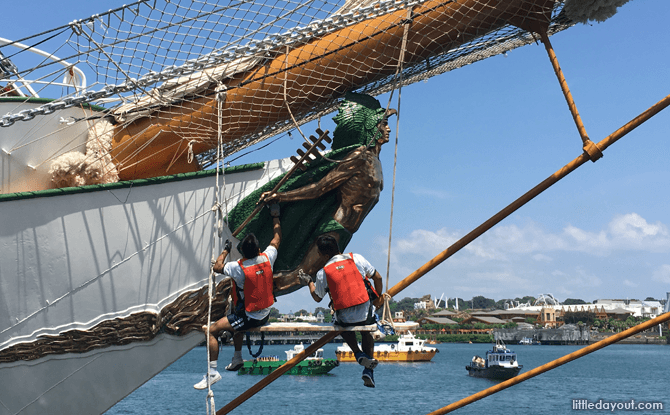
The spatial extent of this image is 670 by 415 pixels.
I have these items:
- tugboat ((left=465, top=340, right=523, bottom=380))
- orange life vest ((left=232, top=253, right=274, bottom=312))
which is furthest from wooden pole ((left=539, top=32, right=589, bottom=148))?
tugboat ((left=465, top=340, right=523, bottom=380))

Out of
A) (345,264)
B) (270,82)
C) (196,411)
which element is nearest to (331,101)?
(270,82)

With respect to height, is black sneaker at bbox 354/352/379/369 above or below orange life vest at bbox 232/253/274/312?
below

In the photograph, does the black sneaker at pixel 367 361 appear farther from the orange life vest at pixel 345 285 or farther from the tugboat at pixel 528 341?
the tugboat at pixel 528 341

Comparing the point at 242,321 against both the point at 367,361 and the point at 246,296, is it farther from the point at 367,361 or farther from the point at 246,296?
the point at 367,361

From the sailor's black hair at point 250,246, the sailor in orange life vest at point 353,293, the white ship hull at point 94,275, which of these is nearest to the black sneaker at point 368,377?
the sailor in orange life vest at point 353,293

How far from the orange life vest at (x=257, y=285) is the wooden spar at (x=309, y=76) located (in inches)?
54.9

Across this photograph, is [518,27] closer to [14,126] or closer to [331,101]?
[331,101]

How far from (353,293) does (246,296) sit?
844 millimetres

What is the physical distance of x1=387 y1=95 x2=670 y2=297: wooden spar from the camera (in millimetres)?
4496

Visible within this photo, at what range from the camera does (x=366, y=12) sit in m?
5.04

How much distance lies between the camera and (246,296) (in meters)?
4.84

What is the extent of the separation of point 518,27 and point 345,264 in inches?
95.4

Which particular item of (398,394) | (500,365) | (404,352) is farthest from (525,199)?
(404,352)

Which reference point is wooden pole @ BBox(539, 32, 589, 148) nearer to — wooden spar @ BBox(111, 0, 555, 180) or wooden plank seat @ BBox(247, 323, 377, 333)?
wooden spar @ BBox(111, 0, 555, 180)
